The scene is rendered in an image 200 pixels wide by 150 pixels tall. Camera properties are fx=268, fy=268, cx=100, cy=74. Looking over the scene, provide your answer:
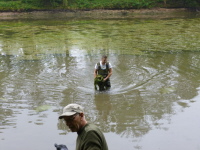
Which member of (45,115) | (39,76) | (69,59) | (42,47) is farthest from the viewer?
(42,47)

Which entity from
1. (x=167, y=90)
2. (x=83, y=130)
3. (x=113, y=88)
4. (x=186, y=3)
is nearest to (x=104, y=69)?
(x=113, y=88)

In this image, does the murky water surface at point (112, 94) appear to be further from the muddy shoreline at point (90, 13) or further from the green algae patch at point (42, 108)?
the muddy shoreline at point (90, 13)

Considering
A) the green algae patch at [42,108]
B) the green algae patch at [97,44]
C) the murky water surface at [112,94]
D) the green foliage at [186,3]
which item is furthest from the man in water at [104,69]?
the green foliage at [186,3]

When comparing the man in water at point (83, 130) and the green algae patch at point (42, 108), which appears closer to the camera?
the man in water at point (83, 130)

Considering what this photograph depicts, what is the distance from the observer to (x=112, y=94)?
905 cm

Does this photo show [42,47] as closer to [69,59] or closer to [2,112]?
[69,59]

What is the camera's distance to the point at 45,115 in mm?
7383

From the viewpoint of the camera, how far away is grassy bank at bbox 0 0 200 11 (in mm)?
43156

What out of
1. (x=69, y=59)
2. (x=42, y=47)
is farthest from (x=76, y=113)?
(x=42, y=47)

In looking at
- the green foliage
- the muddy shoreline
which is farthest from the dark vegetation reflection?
the green foliage

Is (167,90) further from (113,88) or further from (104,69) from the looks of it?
(104,69)

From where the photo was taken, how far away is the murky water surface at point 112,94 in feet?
20.0

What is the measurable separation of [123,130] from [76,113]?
3.93 meters

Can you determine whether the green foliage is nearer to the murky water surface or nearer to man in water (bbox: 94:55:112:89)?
the murky water surface
